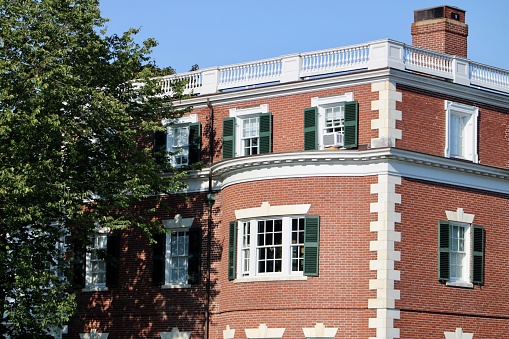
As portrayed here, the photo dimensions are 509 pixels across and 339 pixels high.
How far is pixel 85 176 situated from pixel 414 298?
37.8 ft

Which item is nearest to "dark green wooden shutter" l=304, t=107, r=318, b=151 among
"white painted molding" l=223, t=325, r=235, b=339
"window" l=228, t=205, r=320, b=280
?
"window" l=228, t=205, r=320, b=280

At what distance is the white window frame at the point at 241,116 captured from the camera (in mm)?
45469

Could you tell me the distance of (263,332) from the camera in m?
43.0

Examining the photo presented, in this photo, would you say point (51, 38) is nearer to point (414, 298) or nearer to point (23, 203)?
point (23, 203)

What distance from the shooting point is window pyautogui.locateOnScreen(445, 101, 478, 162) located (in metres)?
44.5

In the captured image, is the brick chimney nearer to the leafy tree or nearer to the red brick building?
the red brick building

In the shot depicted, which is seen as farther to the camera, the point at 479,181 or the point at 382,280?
the point at 479,181

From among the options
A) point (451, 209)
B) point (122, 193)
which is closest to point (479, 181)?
point (451, 209)

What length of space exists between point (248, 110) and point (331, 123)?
3459 millimetres

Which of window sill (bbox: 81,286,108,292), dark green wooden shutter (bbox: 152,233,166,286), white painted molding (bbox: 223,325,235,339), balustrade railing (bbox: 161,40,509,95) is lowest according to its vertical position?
white painted molding (bbox: 223,325,235,339)

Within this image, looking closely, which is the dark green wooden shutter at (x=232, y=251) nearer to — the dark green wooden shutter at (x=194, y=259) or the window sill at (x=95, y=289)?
the dark green wooden shutter at (x=194, y=259)

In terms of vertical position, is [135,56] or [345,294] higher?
[135,56]

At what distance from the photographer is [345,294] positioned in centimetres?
4191

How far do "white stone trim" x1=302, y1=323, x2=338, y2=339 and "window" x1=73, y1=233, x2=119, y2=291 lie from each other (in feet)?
30.8
